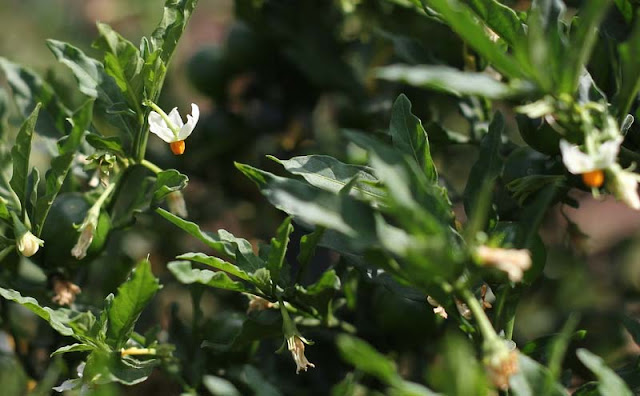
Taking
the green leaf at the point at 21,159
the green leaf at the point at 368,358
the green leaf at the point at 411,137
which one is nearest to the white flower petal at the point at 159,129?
the green leaf at the point at 21,159

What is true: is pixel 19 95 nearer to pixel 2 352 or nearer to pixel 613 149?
pixel 2 352

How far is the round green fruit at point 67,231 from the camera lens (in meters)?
0.78

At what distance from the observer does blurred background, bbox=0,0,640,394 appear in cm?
100

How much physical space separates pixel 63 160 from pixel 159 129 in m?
0.09

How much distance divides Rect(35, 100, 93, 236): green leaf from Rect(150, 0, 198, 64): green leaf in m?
0.08

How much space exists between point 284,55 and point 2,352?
2.10ft

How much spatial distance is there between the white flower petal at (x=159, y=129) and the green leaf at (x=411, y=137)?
21cm

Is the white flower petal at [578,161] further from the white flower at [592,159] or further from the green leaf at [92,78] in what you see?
the green leaf at [92,78]

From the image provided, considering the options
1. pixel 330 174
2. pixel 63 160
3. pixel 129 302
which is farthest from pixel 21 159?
pixel 330 174

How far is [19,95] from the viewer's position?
2.93 ft

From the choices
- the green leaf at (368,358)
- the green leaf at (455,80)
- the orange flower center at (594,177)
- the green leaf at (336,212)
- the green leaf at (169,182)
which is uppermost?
the green leaf at (455,80)

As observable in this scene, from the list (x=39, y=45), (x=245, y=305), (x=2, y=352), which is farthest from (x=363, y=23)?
A: (x=39, y=45)

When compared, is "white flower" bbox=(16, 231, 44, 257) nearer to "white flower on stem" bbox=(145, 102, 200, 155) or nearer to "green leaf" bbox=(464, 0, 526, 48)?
"white flower on stem" bbox=(145, 102, 200, 155)

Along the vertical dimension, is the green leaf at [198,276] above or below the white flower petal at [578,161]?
below
